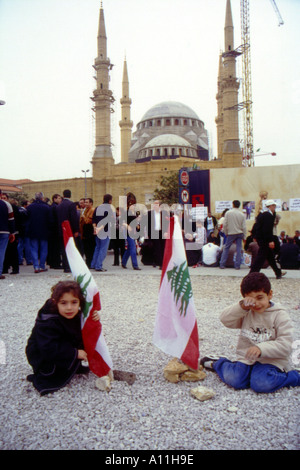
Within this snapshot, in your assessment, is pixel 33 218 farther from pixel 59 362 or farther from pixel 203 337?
pixel 59 362

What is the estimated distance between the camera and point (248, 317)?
297 centimetres

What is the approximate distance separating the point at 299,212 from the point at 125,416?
46.5 ft

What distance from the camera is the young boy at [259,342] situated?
2770mm

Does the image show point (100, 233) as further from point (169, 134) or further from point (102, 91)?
point (169, 134)

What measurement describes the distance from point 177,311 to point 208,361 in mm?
542

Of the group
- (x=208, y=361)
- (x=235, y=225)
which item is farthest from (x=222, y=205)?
(x=208, y=361)

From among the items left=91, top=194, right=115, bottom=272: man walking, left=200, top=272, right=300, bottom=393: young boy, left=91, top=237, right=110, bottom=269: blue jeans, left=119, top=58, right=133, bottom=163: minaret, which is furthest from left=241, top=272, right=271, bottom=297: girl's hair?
left=119, top=58, right=133, bottom=163: minaret

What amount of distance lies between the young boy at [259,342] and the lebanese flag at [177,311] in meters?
0.25

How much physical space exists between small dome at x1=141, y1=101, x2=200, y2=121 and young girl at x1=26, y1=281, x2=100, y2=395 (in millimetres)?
80491

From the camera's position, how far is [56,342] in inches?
111

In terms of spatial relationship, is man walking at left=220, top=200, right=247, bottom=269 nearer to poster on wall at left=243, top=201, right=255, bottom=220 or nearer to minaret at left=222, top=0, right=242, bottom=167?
poster on wall at left=243, top=201, right=255, bottom=220

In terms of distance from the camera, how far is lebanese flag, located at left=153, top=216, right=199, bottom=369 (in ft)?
10.1

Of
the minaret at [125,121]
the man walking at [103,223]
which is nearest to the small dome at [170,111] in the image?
the minaret at [125,121]
